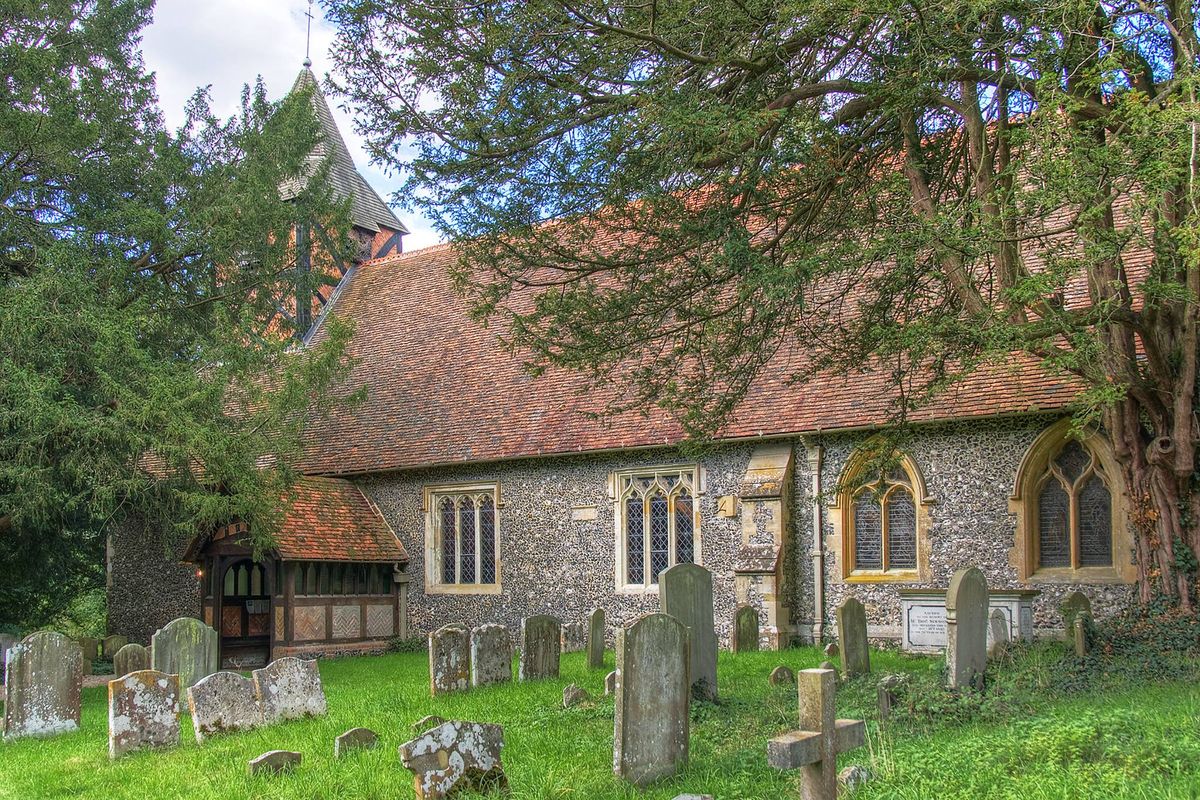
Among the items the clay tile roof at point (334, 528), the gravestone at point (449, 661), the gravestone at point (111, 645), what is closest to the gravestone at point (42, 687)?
the gravestone at point (449, 661)

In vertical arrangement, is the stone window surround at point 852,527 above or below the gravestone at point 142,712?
above

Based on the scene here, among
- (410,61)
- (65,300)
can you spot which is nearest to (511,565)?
(65,300)

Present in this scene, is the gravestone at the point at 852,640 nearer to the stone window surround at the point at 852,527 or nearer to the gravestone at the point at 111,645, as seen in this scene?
the stone window surround at the point at 852,527

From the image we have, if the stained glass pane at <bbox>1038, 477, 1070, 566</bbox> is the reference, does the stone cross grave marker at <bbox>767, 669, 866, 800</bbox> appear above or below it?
below

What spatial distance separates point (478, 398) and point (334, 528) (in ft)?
11.2

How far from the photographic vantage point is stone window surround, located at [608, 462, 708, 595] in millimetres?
16719

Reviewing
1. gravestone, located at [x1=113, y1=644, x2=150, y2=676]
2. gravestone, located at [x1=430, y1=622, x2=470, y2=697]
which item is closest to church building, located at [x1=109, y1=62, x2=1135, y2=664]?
gravestone, located at [x1=430, y1=622, x2=470, y2=697]

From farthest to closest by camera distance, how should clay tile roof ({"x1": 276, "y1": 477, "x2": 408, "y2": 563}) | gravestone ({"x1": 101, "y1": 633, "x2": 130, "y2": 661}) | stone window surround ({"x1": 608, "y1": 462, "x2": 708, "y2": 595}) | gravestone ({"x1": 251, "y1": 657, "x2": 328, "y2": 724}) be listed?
gravestone ({"x1": 101, "y1": 633, "x2": 130, "y2": 661}) < clay tile roof ({"x1": 276, "y1": 477, "x2": 408, "y2": 563}) < stone window surround ({"x1": 608, "y1": 462, "x2": 708, "y2": 595}) < gravestone ({"x1": 251, "y1": 657, "x2": 328, "y2": 724})

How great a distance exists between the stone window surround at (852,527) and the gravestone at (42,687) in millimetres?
9036

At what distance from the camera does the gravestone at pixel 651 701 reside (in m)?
6.74

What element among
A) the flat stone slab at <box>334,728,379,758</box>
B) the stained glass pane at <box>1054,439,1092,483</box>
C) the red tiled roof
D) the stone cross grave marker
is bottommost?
the flat stone slab at <box>334,728,379,758</box>

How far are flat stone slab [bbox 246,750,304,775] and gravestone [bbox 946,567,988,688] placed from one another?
5.26 metres

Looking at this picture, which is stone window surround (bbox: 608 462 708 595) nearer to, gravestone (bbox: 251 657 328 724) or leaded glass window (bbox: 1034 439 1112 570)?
leaded glass window (bbox: 1034 439 1112 570)

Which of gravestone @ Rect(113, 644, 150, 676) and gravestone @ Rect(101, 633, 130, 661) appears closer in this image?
gravestone @ Rect(113, 644, 150, 676)
